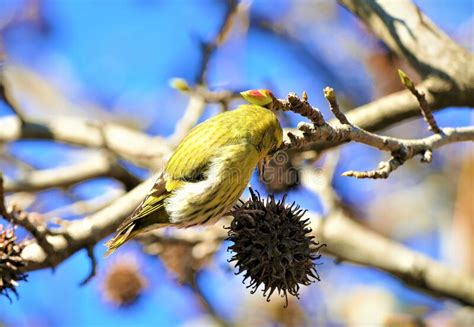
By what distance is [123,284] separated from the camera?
17.3ft

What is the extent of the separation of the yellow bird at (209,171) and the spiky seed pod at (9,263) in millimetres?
376

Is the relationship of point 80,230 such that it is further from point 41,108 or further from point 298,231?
point 41,108

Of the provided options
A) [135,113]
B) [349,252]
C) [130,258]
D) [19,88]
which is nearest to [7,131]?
[130,258]

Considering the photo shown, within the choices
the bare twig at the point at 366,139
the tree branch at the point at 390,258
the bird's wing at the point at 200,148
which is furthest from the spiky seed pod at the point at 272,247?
the tree branch at the point at 390,258

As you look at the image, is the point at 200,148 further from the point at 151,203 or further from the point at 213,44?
the point at 213,44

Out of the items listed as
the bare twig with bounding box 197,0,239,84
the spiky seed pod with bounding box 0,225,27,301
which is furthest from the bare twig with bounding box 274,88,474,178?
the bare twig with bounding box 197,0,239,84

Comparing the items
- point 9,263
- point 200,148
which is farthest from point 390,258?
point 9,263

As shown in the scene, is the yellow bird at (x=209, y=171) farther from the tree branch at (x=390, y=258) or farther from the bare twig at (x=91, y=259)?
the tree branch at (x=390, y=258)

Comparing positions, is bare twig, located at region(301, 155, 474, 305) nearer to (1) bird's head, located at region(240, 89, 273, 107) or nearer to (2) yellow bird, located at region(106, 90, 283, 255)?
(2) yellow bird, located at region(106, 90, 283, 255)

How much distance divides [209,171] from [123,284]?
2.52m

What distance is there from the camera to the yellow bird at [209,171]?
118 inches

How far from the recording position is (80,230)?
9.81 ft

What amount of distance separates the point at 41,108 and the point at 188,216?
5.15m

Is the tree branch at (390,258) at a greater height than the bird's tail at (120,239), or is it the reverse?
the tree branch at (390,258)
